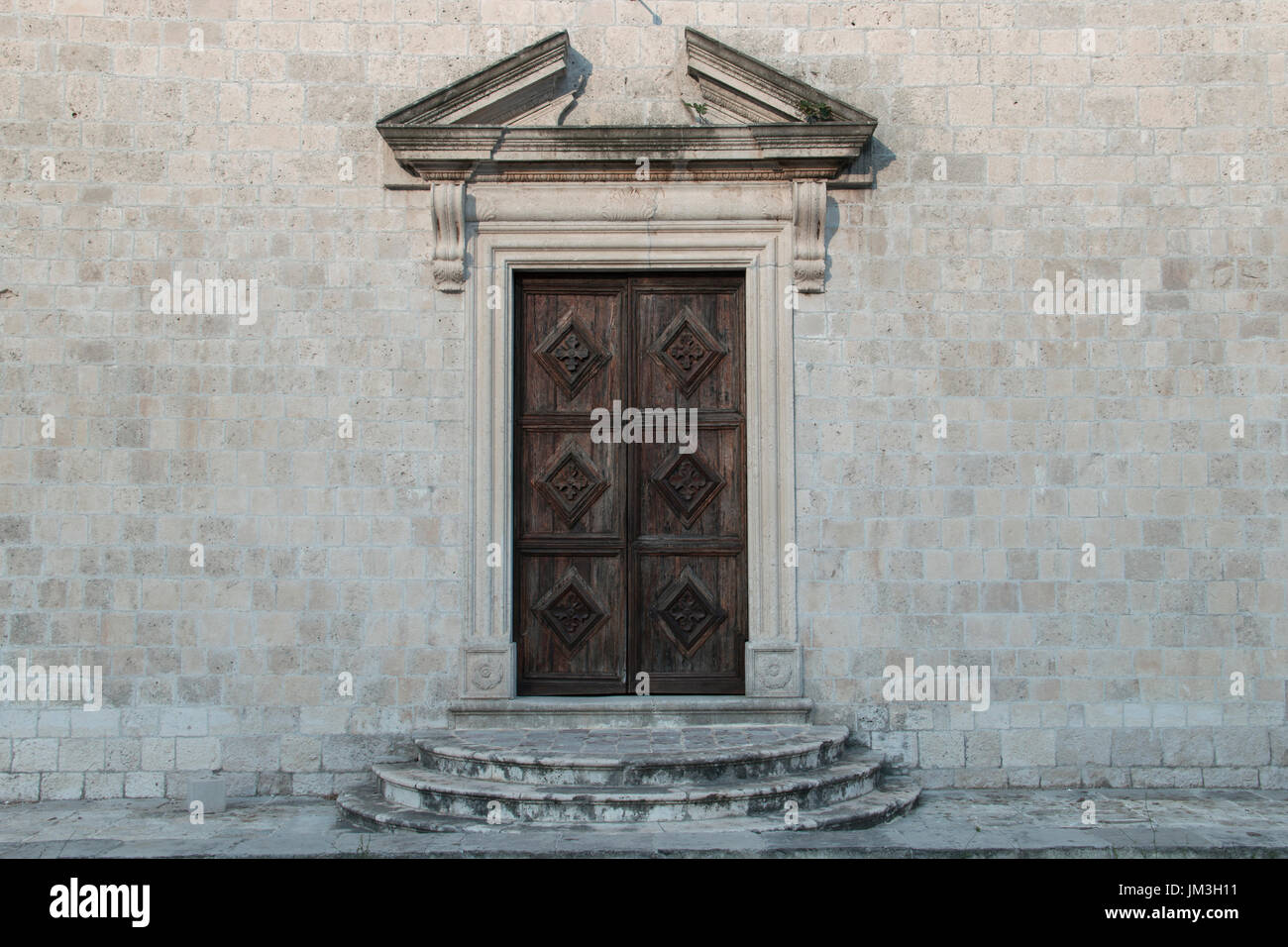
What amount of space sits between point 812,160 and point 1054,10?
1.78 metres

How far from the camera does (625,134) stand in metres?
6.53

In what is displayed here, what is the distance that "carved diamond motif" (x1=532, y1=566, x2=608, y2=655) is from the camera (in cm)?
675

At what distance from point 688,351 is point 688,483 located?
808mm

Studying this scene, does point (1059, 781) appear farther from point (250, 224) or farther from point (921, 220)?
point (250, 224)

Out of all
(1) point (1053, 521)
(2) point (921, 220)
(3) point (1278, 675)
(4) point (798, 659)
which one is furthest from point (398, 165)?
(3) point (1278, 675)

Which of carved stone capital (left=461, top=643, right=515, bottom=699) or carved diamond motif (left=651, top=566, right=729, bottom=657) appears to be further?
carved diamond motif (left=651, top=566, right=729, bottom=657)

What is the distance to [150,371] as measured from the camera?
Result: 6578 mm

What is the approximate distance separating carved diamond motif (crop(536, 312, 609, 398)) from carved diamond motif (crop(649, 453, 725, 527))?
0.71 metres
